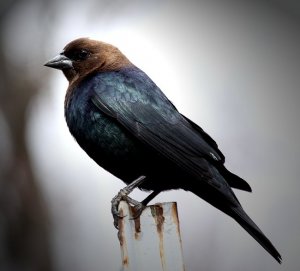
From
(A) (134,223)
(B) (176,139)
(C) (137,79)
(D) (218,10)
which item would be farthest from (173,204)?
(D) (218,10)

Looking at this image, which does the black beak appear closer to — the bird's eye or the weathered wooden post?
the bird's eye

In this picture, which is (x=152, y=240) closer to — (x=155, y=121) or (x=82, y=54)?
(x=155, y=121)

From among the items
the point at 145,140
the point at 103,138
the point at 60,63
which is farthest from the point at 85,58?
the point at 145,140

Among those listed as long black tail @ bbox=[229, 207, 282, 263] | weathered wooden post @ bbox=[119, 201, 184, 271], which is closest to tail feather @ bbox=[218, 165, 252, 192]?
long black tail @ bbox=[229, 207, 282, 263]

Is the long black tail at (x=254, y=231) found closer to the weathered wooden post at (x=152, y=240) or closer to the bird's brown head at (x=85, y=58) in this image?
the weathered wooden post at (x=152, y=240)

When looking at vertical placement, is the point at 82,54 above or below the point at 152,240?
above

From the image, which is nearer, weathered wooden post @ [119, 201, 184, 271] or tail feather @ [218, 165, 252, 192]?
weathered wooden post @ [119, 201, 184, 271]

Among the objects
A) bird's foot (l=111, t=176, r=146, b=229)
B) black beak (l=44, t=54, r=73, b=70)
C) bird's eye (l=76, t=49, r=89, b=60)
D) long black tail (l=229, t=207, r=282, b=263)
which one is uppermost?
bird's eye (l=76, t=49, r=89, b=60)
